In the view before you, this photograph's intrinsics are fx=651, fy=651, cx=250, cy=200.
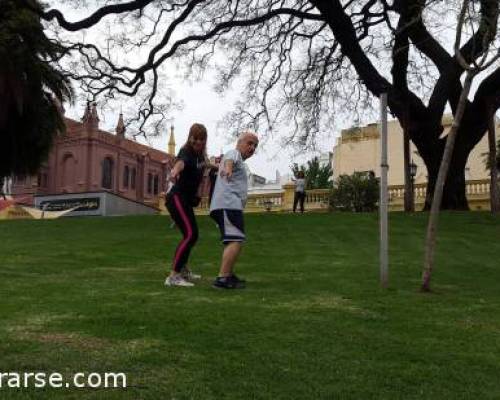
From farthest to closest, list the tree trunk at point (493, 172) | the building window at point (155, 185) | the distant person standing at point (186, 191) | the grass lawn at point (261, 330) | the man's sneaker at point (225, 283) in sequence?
the building window at point (155, 185)
the tree trunk at point (493, 172)
the distant person standing at point (186, 191)
the man's sneaker at point (225, 283)
the grass lawn at point (261, 330)

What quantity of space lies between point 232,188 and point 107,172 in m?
65.7

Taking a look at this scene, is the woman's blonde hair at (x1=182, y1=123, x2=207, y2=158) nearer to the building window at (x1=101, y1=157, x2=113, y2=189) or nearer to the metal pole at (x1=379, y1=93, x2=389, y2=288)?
the metal pole at (x1=379, y1=93, x2=389, y2=288)

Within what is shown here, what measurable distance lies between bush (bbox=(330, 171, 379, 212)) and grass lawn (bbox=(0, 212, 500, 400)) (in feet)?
61.9

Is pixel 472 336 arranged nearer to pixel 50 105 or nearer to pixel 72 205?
pixel 50 105

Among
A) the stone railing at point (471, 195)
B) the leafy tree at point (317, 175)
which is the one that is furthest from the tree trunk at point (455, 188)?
the leafy tree at point (317, 175)

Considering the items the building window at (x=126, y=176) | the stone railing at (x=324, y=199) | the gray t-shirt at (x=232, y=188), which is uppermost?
the building window at (x=126, y=176)

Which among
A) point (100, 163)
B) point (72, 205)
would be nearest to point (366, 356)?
point (72, 205)

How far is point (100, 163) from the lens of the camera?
224ft

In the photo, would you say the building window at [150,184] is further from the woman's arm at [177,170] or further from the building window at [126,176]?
the woman's arm at [177,170]

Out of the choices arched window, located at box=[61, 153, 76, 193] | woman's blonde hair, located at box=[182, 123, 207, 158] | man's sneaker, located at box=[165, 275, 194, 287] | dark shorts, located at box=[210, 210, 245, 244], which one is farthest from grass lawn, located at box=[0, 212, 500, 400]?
arched window, located at box=[61, 153, 76, 193]

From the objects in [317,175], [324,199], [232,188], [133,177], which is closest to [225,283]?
[232,188]

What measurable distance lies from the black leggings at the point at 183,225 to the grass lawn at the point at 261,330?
0.37 meters

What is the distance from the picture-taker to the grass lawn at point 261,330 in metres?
3.46

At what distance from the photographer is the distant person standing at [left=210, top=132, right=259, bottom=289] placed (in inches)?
264
